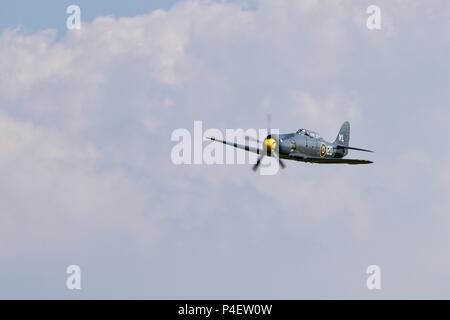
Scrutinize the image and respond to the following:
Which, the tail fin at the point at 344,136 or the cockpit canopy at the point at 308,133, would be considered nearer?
the cockpit canopy at the point at 308,133

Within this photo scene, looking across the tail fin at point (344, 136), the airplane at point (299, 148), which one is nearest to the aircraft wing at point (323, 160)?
the airplane at point (299, 148)

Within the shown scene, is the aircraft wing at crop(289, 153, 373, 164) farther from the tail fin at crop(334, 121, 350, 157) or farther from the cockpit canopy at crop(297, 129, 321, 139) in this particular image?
the tail fin at crop(334, 121, 350, 157)

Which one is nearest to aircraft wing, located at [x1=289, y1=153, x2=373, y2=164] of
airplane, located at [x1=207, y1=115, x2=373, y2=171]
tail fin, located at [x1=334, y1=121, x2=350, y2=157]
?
airplane, located at [x1=207, y1=115, x2=373, y2=171]

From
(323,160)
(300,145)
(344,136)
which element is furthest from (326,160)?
(344,136)

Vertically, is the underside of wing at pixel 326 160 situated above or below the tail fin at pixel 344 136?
below

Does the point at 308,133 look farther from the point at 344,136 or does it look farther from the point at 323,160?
the point at 344,136

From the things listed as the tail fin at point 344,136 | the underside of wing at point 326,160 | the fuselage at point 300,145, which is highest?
the tail fin at point 344,136

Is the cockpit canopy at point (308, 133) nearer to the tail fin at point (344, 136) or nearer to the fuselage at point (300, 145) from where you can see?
the fuselage at point (300, 145)

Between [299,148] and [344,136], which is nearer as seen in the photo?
[299,148]

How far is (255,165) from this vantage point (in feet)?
319
